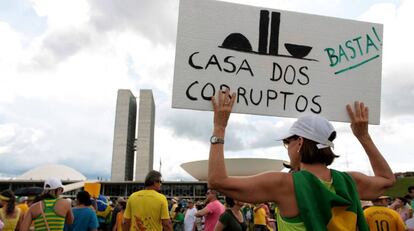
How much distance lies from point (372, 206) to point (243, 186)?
3622 millimetres

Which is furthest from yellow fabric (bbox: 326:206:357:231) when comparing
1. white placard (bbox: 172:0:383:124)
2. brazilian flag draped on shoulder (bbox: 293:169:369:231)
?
white placard (bbox: 172:0:383:124)

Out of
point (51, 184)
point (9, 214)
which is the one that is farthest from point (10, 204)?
point (51, 184)

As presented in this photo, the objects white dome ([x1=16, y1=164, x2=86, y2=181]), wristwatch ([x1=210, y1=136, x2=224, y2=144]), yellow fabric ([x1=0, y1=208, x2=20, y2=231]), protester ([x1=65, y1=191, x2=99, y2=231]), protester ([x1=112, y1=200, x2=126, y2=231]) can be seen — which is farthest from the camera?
white dome ([x1=16, y1=164, x2=86, y2=181])

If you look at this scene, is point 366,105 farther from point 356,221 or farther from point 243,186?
point 243,186

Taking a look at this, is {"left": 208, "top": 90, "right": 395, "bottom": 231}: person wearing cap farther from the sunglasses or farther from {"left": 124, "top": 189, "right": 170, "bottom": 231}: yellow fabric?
{"left": 124, "top": 189, "right": 170, "bottom": 231}: yellow fabric

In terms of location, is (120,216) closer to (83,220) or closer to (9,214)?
(9,214)

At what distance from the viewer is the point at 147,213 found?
17.0 feet

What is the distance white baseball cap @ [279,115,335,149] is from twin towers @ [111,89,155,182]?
94.2m

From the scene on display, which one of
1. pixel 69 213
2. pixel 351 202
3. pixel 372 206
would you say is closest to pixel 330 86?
pixel 351 202

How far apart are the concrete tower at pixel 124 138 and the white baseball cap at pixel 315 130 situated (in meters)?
97.0

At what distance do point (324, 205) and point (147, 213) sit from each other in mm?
3659

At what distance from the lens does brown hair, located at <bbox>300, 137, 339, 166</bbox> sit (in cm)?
201

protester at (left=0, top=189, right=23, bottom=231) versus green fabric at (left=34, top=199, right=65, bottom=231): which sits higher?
green fabric at (left=34, top=199, right=65, bottom=231)

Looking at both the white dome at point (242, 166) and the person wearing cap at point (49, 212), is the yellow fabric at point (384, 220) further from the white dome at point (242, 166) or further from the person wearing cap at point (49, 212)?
the white dome at point (242, 166)
